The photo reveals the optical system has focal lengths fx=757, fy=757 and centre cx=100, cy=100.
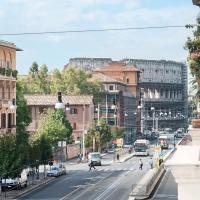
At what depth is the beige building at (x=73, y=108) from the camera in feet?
422

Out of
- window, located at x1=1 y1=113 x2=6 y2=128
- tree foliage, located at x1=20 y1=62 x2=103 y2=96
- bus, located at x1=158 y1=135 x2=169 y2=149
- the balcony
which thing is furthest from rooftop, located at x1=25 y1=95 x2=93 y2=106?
window, located at x1=1 y1=113 x2=6 y2=128

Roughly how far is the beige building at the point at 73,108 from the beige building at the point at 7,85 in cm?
4035

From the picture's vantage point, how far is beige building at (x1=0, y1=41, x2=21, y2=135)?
82.6m

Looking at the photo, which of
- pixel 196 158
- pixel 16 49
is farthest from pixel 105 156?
pixel 196 158

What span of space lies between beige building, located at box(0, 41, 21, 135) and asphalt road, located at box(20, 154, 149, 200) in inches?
342

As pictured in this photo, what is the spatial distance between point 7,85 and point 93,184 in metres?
22.8

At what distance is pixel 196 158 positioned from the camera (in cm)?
838

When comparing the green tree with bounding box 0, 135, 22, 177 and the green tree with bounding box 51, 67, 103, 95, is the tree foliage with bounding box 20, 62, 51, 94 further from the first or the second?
the green tree with bounding box 0, 135, 22, 177

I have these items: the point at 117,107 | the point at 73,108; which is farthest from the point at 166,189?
the point at 117,107

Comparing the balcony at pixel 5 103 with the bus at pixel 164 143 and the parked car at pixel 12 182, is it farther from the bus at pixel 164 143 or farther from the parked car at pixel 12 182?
the bus at pixel 164 143

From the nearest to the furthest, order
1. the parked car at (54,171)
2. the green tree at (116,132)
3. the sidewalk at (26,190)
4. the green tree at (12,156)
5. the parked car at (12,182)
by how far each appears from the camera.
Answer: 1. the sidewalk at (26,190)
2. the green tree at (12,156)
3. the parked car at (12,182)
4. the parked car at (54,171)
5. the green tree at (116,132)

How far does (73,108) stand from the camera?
131 m

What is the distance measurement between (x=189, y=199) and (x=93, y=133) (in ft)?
346

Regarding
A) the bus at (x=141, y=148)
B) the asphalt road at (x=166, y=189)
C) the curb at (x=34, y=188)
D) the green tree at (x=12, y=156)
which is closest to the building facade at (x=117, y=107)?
the bus at (x=141, y=148)
